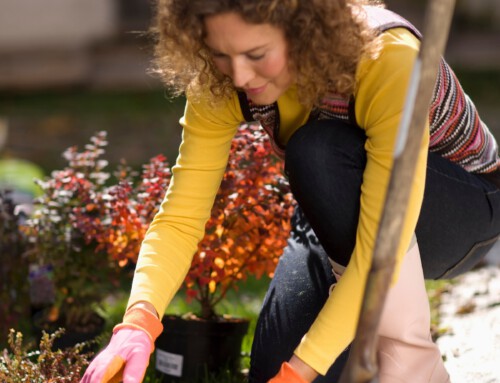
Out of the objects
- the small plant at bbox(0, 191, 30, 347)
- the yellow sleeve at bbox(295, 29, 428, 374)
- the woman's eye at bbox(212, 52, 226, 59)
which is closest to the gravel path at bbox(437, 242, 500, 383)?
the yellow sleeve at bbox(295, 29, 428, 374)

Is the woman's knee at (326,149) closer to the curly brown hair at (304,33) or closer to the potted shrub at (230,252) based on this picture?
the curly brown hair at (304,33)

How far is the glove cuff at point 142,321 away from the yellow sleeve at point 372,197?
33cm

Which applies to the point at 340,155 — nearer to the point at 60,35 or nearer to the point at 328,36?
the point at 328,36

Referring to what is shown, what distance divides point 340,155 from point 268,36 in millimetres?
367

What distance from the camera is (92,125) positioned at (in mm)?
6352

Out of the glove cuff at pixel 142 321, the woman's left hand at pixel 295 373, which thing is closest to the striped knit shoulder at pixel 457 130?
the woman's left hand at pixel 295 373

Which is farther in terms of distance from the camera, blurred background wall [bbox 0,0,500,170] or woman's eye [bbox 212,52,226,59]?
blurred background wall [bbox 0,0,500,170]

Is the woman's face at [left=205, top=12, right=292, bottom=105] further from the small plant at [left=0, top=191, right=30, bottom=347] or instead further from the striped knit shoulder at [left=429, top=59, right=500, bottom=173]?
the small plant at [left=0, top=191, right=30, bottom=347]

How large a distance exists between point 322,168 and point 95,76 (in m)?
5.88

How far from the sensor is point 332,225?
82.1 inches

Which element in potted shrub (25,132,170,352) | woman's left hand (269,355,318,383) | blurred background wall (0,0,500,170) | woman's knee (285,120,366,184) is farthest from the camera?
blurred background wall (0,0,500,170)

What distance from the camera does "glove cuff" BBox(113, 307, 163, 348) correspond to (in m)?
1.95

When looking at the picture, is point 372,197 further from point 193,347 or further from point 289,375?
point 193,347

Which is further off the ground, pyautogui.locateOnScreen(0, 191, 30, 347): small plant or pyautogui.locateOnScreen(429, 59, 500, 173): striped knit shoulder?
pyautogui.locateOnScreen(429, 59, 500, 173): striped knit shoulder
